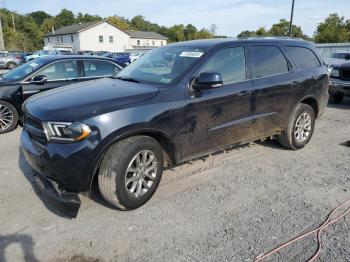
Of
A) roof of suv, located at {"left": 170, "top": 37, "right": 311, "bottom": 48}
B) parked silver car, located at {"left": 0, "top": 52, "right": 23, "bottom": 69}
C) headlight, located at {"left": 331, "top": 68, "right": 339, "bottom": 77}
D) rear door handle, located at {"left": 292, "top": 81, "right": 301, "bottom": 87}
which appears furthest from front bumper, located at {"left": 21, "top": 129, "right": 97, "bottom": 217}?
parked silver car, located at {"left": 0, "top": 52, "right": 23, "bottom": 69}

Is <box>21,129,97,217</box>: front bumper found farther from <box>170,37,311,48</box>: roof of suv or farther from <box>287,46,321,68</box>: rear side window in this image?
<box>287,46,321,68</box>: rear side window

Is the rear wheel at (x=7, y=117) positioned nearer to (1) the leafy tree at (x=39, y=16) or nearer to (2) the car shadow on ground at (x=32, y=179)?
(2) the car shadow on ground at (x=32, y=179)

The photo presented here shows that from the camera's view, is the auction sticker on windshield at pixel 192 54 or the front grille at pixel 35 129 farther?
the auction sticker on windshield at pixel 192 54

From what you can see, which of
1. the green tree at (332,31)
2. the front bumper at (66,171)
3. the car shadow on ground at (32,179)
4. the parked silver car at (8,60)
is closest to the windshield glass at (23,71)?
the car shadow on ground at (32,179)

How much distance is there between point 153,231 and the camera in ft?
11.2

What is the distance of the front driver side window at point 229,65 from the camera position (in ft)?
14.3

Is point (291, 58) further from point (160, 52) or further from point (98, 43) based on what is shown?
point (98, 43)

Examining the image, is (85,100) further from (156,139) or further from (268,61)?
(268,61)

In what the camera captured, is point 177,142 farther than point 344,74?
No

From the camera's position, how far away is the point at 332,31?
4956cm

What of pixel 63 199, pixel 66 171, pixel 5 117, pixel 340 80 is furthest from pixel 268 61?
pixel 340 80

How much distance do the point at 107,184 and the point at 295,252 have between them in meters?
1.90

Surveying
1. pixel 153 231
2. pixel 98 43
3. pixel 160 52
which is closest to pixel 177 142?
pixel 153 231

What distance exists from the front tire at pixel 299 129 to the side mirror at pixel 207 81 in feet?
6.62
